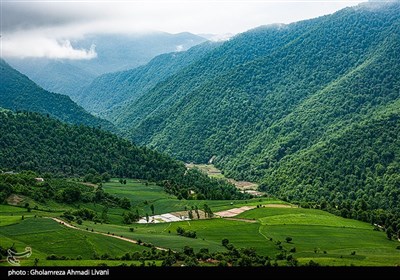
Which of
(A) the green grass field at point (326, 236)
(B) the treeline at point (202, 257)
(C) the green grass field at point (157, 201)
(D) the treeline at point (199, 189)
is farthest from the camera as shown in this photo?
(D) the treeline at point (199, 189)

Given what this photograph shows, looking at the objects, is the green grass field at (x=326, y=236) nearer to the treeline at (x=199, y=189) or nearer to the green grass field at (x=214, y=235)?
the green grass field at (x=214, y=235)

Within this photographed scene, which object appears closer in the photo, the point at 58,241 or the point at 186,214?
the point at 58,241

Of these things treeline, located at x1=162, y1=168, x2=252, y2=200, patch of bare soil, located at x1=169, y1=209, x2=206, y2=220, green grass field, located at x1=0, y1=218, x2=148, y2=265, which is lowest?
treeline, located at x1=162, y1=168, x2=252, y2=200

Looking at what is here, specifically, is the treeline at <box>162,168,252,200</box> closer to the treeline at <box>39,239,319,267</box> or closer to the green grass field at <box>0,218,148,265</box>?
the green grass field at <box>0,218,148,265</box>

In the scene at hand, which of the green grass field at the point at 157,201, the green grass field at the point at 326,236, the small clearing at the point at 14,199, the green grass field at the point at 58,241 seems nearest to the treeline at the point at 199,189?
the green grass field at the point at 157,201

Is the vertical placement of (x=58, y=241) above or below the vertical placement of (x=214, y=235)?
above

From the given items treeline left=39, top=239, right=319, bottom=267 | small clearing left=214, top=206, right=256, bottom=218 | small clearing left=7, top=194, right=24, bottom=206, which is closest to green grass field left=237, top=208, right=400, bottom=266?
small clearing left=214, top=206, right=256, bottom=218

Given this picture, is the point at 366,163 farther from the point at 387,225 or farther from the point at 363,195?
the point at 387,225

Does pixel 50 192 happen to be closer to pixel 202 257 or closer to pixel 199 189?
pixel 199 189

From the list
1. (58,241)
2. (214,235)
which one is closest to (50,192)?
(58,241)
